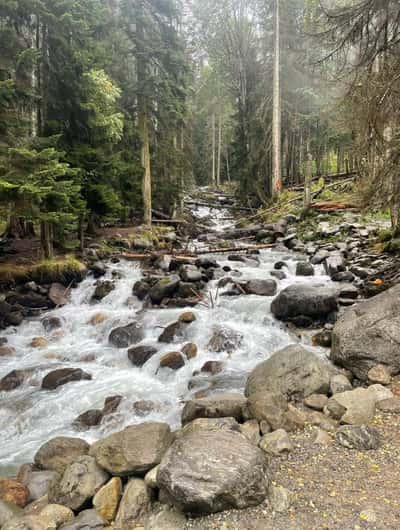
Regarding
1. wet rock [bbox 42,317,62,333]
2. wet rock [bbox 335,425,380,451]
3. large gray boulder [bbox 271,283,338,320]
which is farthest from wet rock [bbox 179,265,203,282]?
wet rock [bbox 335,425,380,451]

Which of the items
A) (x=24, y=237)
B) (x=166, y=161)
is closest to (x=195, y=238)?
(x=166, y=161)

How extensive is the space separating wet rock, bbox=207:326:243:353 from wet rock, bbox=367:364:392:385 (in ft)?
9.54

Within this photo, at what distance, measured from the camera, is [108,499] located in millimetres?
3305

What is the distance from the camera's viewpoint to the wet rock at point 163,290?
9359 mm

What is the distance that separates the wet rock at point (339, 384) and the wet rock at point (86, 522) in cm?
298

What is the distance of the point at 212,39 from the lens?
26.5 metres

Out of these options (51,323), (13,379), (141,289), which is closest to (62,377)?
(13,379)

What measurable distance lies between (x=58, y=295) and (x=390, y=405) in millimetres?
8768

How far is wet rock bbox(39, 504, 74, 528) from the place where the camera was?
3.15 metres

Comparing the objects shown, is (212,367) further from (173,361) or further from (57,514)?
(57,514)

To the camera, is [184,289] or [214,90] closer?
[184,289]

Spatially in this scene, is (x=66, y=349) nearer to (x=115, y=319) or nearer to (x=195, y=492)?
(x=115, y=319)

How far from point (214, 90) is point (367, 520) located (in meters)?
35.0

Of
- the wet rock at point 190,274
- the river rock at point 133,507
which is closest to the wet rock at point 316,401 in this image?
the river rock at point 133,507
